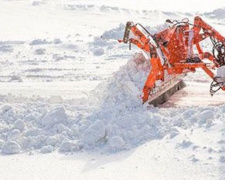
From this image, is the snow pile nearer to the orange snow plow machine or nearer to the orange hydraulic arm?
the orange hydraulic arm

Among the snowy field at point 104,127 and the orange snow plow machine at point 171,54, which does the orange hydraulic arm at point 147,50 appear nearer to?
the orange snow plow machine at point 171,54

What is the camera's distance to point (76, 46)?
18.4 m

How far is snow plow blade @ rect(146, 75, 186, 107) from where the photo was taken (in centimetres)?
1059

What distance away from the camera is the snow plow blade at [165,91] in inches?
417

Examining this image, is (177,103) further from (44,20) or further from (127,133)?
(44,20)

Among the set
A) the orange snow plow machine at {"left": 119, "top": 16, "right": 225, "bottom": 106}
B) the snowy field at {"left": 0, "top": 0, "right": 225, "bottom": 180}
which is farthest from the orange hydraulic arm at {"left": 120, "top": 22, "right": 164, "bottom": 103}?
the snowy field at {"left": 0, "top": 0, "right": 225, "bottom": 180}

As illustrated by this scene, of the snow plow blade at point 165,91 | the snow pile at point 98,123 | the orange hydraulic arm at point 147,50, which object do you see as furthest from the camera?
the snow plow blade at point 165,91

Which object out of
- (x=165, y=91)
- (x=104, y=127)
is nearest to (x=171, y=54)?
(x=165, y=91)

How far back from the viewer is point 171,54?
10938 mm

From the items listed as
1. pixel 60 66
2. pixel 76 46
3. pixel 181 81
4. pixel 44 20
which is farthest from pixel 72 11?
pixel 181 81

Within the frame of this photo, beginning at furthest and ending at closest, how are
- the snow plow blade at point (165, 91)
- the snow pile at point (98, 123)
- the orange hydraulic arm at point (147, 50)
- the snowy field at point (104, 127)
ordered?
the snow plow blade at point (165, 91) < the orange hydraulic arm at point (147, 50) < the snow pile at point (98, 123) < the snowy field at point (104, 127)

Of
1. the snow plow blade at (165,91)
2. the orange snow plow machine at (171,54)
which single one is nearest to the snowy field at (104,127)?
the snow plow blade at (165,91)

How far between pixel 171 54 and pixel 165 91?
31.2 inches

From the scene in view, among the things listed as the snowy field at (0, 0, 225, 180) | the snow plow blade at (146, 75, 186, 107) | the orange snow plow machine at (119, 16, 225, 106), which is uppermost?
the orange snow plow machine at (119, 16, 225, 106)
